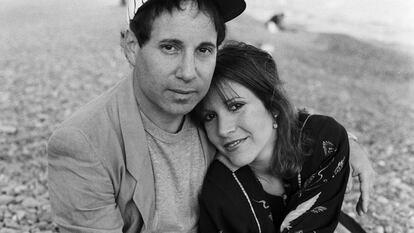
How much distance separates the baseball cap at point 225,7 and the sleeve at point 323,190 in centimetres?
89

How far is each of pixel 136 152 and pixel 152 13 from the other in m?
0.65

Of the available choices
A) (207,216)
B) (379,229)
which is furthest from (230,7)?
(379,229)

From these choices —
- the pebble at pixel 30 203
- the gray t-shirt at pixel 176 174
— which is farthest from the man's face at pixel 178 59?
the pebble at pixel 30 203

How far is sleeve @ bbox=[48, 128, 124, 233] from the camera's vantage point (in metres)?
2.28

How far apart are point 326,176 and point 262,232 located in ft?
1.59

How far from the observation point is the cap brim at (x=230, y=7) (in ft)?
8.46

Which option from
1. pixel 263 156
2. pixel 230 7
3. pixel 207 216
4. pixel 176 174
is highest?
pixel 230 7

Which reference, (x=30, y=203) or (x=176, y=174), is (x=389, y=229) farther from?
(x=30, y=203)

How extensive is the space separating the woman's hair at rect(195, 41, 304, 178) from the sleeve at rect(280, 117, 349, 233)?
0.12 meters

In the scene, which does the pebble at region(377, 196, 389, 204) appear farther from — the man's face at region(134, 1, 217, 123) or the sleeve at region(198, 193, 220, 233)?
the man's face at region(134, 1, 217, 123)

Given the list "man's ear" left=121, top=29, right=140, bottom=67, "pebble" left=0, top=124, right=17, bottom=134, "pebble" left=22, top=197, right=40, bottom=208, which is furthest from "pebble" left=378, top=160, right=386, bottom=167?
"man's ear" left=121, top=29, right=140, bottom=67

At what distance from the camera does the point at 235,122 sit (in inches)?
110

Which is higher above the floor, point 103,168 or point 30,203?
point 103,168

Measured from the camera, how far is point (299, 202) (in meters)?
2.96
